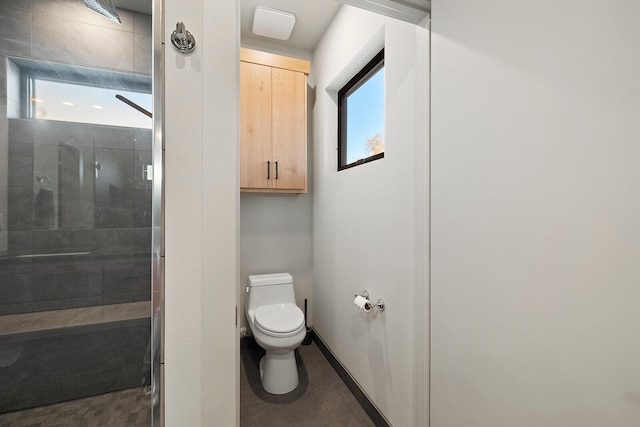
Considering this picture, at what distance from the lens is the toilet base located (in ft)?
6.19

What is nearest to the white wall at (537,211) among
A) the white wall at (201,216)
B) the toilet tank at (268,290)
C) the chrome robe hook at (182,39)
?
the white wall at (201,216)

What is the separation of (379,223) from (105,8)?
1431 millimetres

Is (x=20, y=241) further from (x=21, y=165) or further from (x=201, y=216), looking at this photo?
(x=201, y=216)

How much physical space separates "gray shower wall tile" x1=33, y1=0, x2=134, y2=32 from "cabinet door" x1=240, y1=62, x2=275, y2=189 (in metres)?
1.42

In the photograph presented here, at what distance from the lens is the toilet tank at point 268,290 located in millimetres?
2297

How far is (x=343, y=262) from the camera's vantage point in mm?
2074

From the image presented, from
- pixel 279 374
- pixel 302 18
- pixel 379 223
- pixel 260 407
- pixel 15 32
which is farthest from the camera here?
pixel 302 18

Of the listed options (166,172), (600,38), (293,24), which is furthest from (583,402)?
(293,24)

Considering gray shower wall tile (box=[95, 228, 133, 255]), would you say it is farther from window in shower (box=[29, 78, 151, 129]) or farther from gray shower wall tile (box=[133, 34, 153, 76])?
gray shower wall tile (box=[133, 34, 153, 76])

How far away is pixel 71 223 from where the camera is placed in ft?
2.59

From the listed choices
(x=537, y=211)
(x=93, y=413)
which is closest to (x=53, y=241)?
(x=93, y=413)

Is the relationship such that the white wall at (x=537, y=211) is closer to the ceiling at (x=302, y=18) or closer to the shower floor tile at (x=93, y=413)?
the shower floor tile at (x=93, y=413)

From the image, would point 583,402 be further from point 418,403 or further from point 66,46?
point 66,46

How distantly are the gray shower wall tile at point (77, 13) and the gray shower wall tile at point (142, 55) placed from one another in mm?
44
